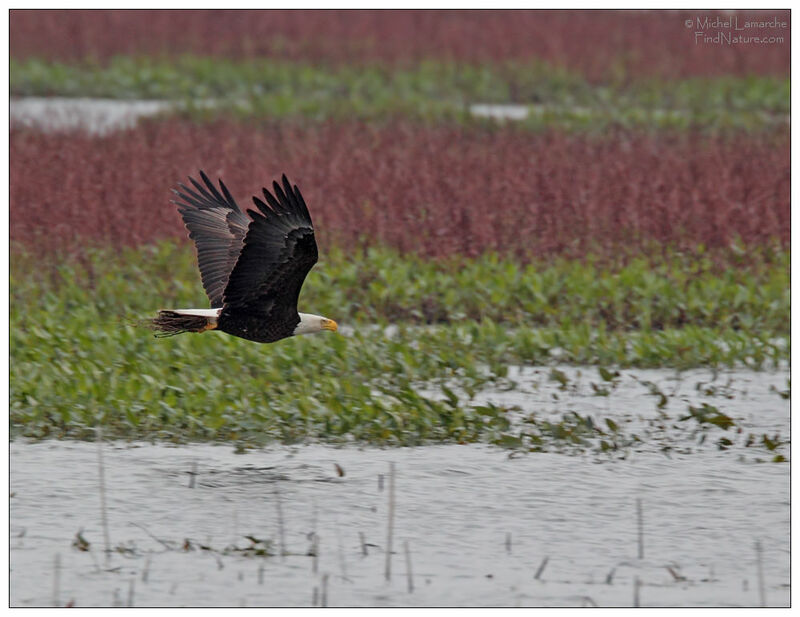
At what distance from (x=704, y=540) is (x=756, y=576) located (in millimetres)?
398

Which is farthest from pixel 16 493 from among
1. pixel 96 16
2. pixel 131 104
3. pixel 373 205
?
pixel 96 16

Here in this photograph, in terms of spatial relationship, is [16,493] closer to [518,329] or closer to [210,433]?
[210,433]

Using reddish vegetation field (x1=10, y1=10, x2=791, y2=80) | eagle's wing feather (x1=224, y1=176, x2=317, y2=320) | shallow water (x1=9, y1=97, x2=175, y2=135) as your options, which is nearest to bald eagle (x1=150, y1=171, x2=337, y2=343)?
eagle's wing feather (x1=224, y1=176, x2=317, y2=320)

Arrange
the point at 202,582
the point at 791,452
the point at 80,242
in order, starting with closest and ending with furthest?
the point at 202,582, the point at 791,452, the point at 80,242

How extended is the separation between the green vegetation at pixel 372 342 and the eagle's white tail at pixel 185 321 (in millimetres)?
567

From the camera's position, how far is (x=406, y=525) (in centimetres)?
564

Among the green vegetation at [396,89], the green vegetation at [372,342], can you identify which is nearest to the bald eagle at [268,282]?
the green vegetation at [372,342]

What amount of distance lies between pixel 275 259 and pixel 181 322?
0.54 meters

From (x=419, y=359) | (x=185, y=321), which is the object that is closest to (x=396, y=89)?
(x=419, y=359)

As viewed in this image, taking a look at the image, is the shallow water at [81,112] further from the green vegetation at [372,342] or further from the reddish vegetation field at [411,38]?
the green vegetation at [372,342]

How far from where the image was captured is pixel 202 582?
496 cm

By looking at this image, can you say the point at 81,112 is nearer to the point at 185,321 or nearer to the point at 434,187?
the point at 434,187

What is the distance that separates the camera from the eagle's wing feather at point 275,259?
5508 millimetres

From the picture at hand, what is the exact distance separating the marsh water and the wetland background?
18 millimetres
